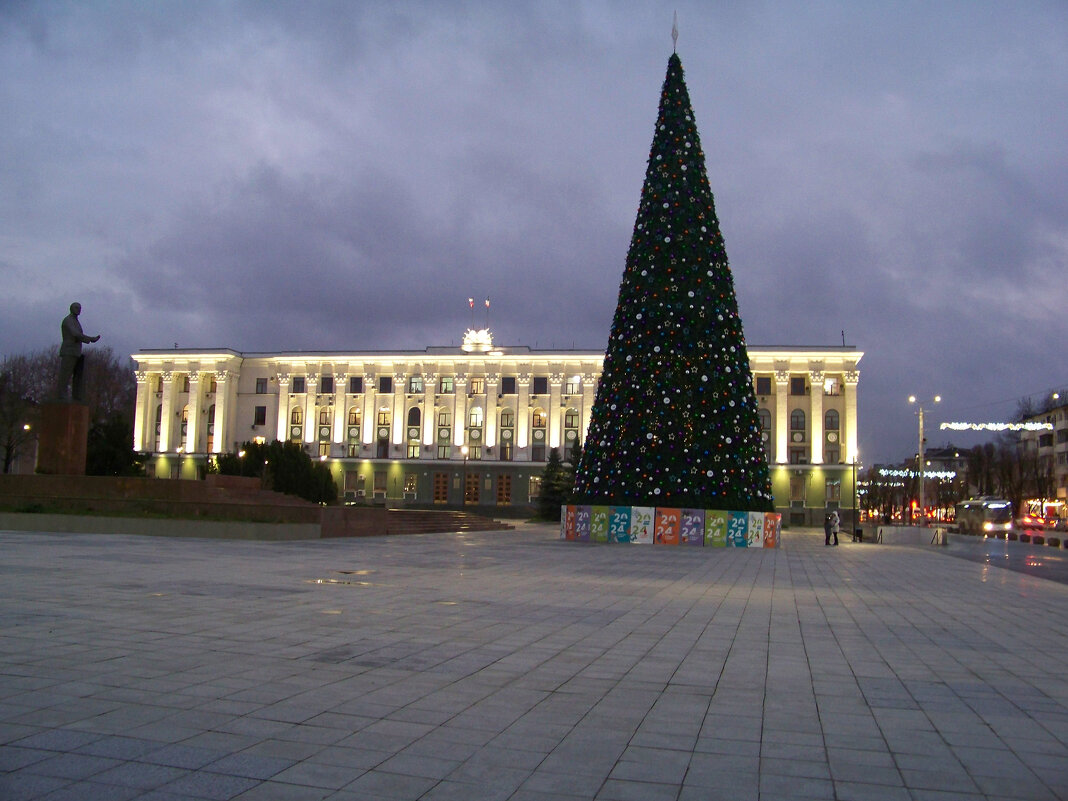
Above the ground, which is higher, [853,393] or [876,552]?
[853,393]

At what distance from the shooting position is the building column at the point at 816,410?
72250mm

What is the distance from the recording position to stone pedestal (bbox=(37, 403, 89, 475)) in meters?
24.9

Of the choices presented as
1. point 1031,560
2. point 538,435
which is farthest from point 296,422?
Result: point 1031,560

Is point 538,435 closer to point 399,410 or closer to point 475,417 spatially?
point 475,417

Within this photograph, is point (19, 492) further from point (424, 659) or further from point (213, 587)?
point (424, 659)

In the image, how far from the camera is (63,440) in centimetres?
2528

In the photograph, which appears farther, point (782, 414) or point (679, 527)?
point (782, 414)

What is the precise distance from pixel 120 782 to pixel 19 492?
2424 centimetres

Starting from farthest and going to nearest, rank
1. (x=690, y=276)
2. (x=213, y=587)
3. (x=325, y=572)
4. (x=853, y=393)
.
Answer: (x=853, y=393) < (x=690, y=276) < (x=325, y=572) < (x=213, y=587)

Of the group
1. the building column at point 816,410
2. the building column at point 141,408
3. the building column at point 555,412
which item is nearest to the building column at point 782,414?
the building column at point 816,410

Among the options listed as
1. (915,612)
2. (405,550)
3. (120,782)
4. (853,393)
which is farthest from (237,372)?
(120,782)

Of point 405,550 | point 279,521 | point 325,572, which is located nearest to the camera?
point 325,572

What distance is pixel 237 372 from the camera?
80.3m

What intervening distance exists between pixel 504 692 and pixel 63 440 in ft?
72.9
